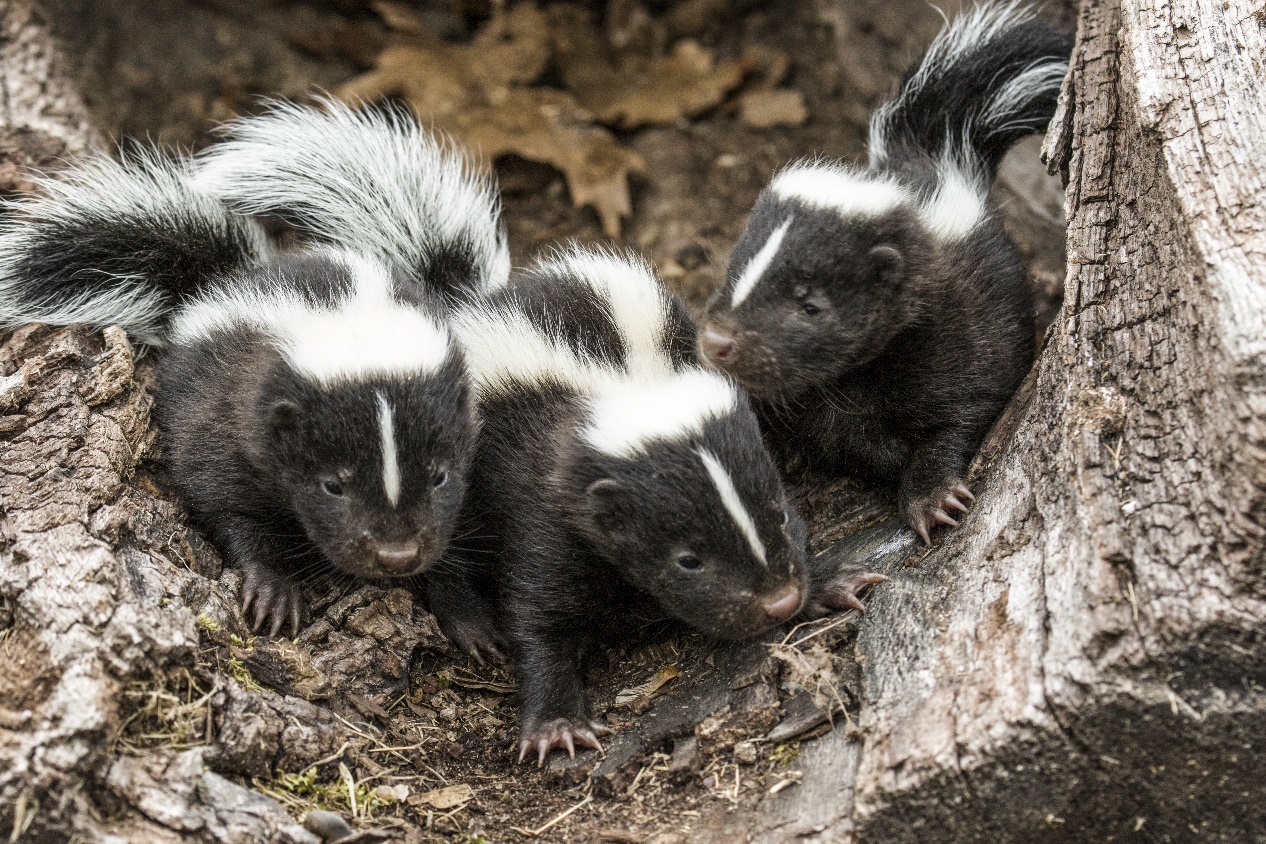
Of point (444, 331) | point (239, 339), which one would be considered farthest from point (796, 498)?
point (239, 339)

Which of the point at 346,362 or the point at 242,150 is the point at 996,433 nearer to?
the point at 346,362

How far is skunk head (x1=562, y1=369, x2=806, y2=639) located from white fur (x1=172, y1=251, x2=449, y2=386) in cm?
75

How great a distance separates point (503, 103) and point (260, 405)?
12.2 ft

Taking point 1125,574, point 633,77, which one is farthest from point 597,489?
point 633,77

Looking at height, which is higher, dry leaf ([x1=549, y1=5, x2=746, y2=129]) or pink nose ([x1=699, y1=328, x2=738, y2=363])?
dry leaf ([x1=549, y1=5, x2=746, y2=129])

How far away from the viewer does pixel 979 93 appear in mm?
5629

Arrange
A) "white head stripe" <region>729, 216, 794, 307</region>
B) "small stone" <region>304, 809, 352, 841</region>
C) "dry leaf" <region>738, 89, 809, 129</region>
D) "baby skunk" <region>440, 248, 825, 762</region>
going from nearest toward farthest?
"small stone" <region>304, 809, 352, 841</region>
"baby skunk" <region>440, 248, 825, 762</region>
"white head stripe" <region>729, 216, 794, 307</region>
"dry leaf" <region>738, 89, 809, 129</region>

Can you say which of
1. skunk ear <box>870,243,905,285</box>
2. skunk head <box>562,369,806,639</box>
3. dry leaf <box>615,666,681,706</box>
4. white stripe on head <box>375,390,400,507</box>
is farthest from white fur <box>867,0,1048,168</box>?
white stripe on head <box>375,390,400,507</box>

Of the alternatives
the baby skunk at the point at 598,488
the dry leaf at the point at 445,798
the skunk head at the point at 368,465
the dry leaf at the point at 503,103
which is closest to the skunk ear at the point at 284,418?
the skunk head at the point at 368,465

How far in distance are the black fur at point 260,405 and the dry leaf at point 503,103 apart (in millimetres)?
2047

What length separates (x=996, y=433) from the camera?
4734mm

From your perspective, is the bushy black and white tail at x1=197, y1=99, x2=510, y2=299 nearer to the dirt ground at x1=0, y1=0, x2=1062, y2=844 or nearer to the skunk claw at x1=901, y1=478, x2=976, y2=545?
the dirt ground at x1=0, y1=0, x2=1062, y2=844

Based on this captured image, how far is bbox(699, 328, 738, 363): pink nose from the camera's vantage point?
4.63 meters

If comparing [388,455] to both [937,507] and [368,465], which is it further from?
[937,507]
